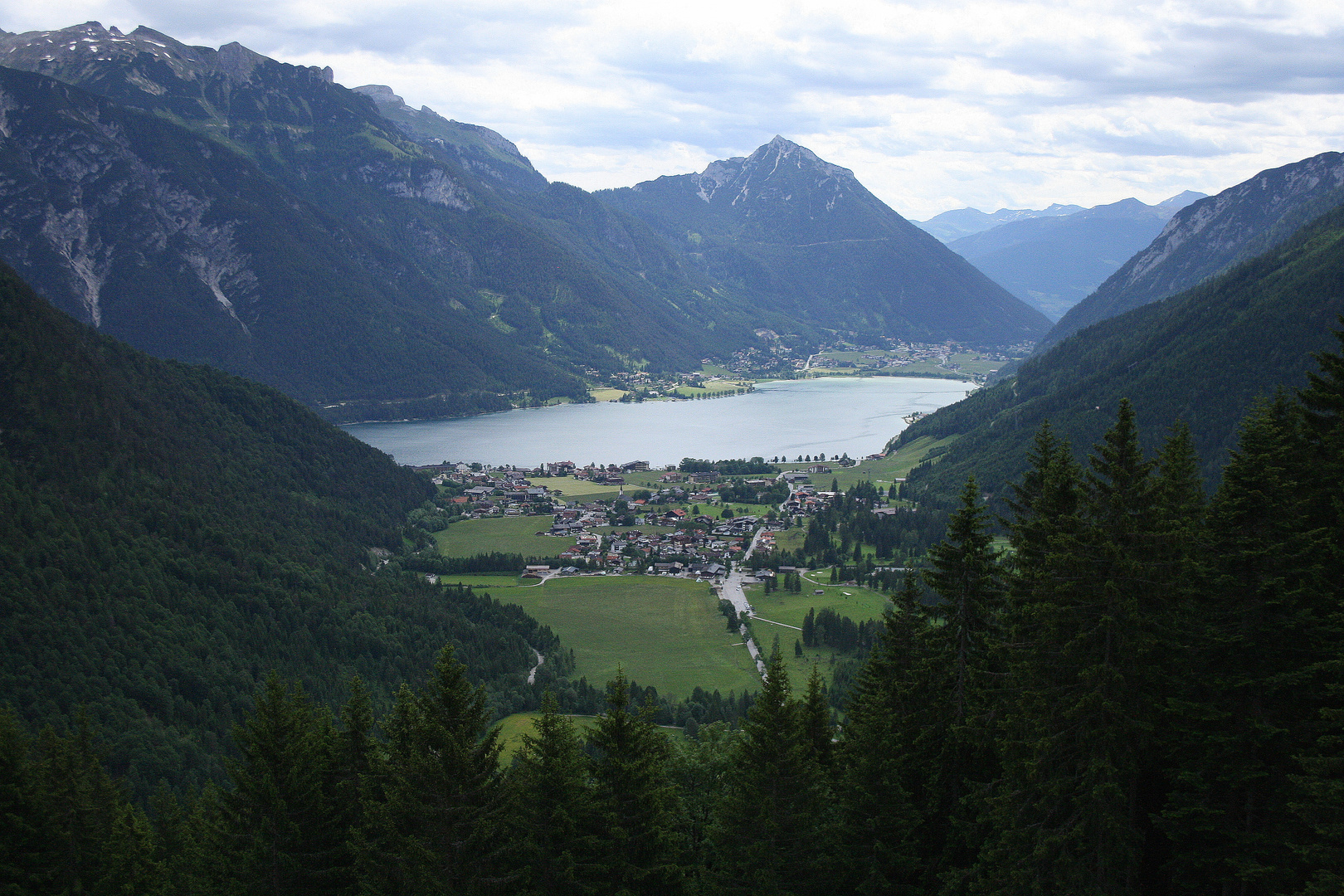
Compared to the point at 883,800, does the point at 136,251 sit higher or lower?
higher

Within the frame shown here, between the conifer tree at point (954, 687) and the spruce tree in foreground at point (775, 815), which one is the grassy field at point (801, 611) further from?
the spruce tree in foreground at point (775, 815)

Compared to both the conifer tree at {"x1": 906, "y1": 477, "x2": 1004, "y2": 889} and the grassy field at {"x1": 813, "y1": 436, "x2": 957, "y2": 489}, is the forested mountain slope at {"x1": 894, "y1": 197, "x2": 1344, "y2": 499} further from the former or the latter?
the conifer tree at {"x1": 906, "y1": 477, "x2": 1004, "y2": 889}

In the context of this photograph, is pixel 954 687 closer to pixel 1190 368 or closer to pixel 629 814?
pixel 629 814

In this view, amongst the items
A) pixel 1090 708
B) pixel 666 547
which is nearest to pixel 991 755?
pixel 1090 708

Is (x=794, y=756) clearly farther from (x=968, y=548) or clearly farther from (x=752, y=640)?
(x=752, y=640)

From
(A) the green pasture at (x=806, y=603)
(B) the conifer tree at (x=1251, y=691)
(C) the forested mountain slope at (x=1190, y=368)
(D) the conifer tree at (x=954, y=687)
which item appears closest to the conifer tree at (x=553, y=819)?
(D) the conifer tree at (x=954, y=687)

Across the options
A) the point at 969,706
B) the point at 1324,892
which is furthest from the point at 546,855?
the point at 1324,892

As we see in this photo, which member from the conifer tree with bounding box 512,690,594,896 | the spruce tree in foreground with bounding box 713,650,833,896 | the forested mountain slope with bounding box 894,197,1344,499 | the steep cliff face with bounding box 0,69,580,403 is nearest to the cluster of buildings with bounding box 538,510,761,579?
the forested mountain slope with bounding box 894,197,1344,499
